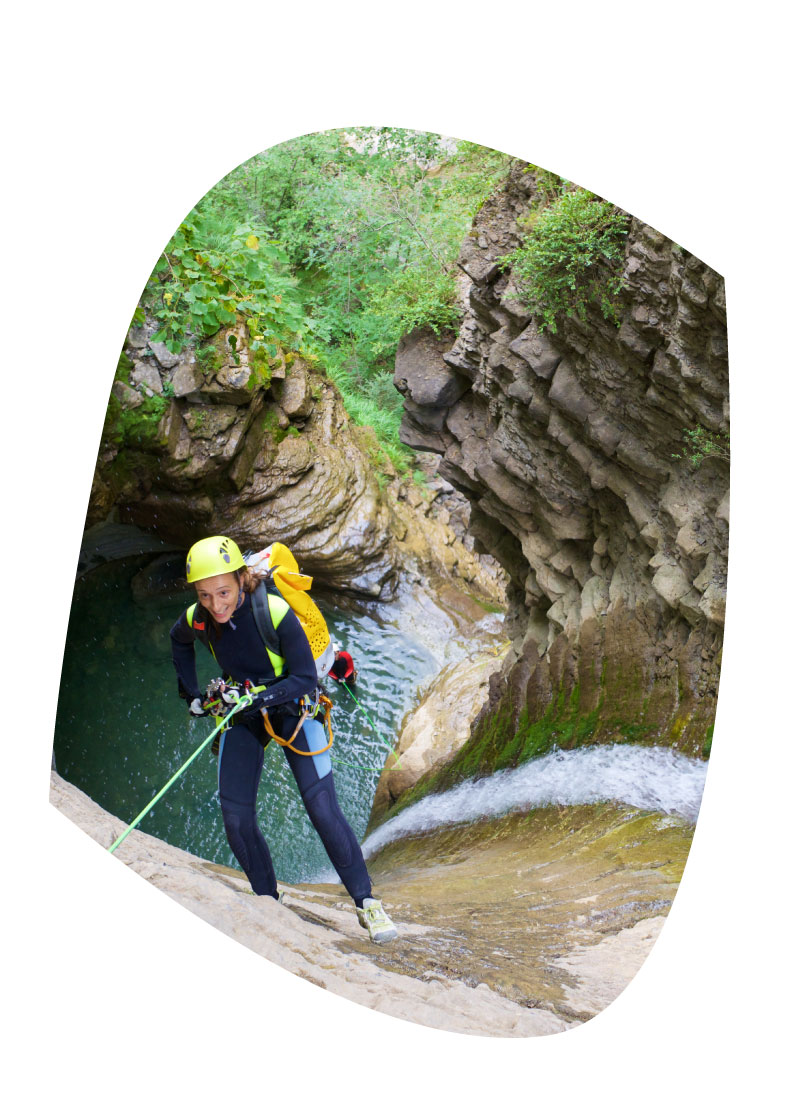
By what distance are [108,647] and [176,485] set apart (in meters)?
0.69

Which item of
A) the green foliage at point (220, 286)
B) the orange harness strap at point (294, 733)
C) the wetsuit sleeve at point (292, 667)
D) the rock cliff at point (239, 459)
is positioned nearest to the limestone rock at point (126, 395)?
the rock cliff at point (239, 459)

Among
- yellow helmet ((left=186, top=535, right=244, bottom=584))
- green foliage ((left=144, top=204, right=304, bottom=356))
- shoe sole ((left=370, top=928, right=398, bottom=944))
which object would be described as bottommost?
shoe sole ((left=370, top=928, right=398, bottom=944))

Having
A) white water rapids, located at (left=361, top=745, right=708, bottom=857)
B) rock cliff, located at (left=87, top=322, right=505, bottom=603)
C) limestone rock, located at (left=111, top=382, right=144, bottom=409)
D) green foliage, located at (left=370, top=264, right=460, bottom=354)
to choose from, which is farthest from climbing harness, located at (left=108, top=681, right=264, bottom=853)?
green foliage, located at (left=370, top=264, right=460, bottom=354)

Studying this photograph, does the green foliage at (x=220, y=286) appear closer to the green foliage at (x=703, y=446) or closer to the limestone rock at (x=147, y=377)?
the limestone rock at (x=147, y=377)

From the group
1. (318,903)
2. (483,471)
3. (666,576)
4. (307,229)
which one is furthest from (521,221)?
(318,903)

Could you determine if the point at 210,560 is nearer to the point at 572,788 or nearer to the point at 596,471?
the point at 572,788

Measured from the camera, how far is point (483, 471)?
5727 millimetres

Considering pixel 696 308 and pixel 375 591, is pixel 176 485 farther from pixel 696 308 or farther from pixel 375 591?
pixel 696 308

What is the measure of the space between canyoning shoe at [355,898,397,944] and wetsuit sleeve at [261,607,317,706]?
0.84 metres

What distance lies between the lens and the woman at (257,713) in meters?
2.66

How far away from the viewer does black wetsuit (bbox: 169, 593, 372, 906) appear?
8.93 ft

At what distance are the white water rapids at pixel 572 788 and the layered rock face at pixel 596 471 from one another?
3.9 inches

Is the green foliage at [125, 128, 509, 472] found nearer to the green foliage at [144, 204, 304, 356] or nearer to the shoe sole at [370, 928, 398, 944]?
the green foliage at [144, 204, 304, 356]

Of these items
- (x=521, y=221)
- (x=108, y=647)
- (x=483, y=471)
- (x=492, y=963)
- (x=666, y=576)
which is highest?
(x=521, y=221)
